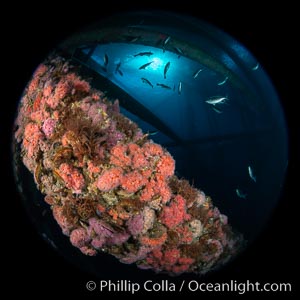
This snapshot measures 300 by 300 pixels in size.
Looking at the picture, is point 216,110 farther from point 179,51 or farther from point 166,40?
point 166,40

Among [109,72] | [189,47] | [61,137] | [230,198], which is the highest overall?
[189,47]

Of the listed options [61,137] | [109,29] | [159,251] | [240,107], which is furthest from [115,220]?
[109,29]

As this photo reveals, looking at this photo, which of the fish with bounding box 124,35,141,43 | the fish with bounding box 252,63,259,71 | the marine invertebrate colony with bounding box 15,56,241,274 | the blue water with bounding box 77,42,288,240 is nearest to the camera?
the blue water with bounding box 77,42,288,240

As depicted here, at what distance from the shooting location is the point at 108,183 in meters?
4.26

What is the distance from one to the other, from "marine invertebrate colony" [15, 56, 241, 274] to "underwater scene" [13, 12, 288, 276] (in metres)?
0.01

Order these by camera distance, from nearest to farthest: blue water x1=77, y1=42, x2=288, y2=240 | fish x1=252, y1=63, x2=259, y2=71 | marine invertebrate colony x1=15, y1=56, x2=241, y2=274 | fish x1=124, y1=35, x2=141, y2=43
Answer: blue water x1=77, y1=42, x2=288, y2=240 < marine invertebrate colony x1=15, y1=56, x2=241, y2=274 < fish x1=124, y1=35, x2=141, y2=43 < fish x1=252, y1=63, x2=259, y2=71

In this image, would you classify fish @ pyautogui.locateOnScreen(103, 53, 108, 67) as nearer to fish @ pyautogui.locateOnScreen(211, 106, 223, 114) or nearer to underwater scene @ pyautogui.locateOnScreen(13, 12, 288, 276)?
underwater scene @ pyautogui.locateOnScreen(13, 12, 288, 276)

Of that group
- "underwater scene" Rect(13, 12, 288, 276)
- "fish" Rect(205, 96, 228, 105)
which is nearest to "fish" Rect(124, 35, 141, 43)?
"underwater scene" Rect(13, 12, 288, 276)

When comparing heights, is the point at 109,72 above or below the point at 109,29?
below

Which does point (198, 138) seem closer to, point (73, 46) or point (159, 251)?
point (159, 251)

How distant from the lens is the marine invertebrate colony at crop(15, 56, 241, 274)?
14.1 ft

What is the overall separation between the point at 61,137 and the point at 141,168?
1054mm

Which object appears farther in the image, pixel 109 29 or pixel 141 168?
pixel 109 29

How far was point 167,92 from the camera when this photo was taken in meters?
4.16
